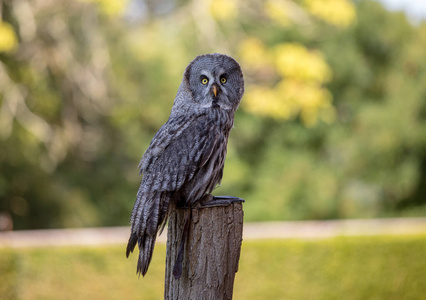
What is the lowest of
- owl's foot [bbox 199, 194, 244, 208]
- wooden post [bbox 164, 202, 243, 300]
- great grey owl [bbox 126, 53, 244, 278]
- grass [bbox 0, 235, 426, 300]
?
grass [bbox 0, 235, 426, 300]

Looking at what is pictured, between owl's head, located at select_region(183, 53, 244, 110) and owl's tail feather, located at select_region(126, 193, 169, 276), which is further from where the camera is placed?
owl's head, located at select_region(183, 53, 244, 110)

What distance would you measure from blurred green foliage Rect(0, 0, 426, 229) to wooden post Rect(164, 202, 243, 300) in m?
5.27

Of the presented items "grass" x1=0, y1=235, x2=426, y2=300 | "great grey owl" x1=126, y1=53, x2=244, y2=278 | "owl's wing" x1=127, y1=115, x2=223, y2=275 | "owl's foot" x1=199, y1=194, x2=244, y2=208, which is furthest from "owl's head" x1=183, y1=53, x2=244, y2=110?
"grass" x1=0, y1=235, x2=426, y2=300

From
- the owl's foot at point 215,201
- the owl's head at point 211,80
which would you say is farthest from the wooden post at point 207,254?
the owl's head at point 211,80

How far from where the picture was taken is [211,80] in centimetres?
290

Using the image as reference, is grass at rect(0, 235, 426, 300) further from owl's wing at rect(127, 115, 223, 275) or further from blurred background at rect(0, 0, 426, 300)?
owl's wing at rect(127, 115, 223, 275)

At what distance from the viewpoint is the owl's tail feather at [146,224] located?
2.58m

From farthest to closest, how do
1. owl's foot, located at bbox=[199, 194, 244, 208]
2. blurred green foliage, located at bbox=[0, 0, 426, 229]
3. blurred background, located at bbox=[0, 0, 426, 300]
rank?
blurred green foliage, located at bbox=[0, 0, 426, 229], blurred background, located at bbox=[0, 0, 426, 300], owl's foot, located at bbox=[199, 194, 244, 208]

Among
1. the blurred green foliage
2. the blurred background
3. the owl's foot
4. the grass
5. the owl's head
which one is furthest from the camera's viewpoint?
the blurred green foliage

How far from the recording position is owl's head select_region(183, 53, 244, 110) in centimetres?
289

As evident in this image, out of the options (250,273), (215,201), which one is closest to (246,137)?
(250,273)

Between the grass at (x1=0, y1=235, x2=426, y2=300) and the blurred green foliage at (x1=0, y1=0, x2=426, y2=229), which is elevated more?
the blurred green foliage at (x1=0, y1=0, x2=426, y2=229)

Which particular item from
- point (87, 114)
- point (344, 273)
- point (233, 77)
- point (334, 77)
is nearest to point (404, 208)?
point (334, 77)

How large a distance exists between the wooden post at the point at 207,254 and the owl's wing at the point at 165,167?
5.4 inches
